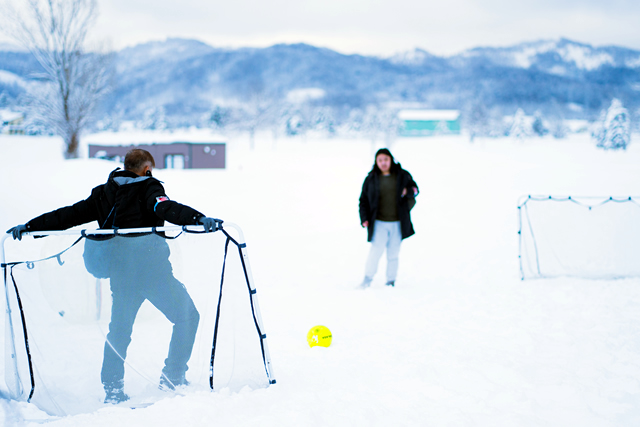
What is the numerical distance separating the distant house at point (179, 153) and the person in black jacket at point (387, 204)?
20277mm

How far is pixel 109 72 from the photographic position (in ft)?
76.8

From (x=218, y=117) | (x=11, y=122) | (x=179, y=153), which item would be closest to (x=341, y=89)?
(x=218, y=117)

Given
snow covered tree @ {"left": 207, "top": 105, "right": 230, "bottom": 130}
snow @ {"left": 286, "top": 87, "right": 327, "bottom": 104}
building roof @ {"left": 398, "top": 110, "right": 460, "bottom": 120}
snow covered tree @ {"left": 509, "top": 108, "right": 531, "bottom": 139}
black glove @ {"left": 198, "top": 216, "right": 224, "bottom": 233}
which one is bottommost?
black glove @ {"left": 198, "top": 216, "right": 224, "bottom": 233}

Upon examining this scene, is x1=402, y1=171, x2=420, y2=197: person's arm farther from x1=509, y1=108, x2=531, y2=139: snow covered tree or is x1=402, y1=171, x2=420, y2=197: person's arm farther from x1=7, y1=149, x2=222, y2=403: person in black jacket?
x1=509, y1=108, x2=531, y2=139: snow covered tree

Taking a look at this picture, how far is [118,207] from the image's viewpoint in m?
2.75

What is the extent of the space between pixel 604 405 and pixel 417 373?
3.78ft

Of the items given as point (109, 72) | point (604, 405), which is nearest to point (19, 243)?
point (604, 405)

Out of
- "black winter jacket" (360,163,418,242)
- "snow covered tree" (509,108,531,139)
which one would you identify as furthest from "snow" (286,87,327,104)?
"black winter jacket" (360,163,418,242)

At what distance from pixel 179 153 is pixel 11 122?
7947 mm

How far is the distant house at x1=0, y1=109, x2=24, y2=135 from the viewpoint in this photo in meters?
19.2

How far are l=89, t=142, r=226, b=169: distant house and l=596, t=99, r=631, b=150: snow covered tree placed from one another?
29.6 metres

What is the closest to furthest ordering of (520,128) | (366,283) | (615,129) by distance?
(366,283) → (615,129) → (520,128)

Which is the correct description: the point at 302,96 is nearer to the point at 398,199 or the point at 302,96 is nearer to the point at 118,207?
the point at 398,199

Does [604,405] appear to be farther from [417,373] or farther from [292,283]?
[292,283]
